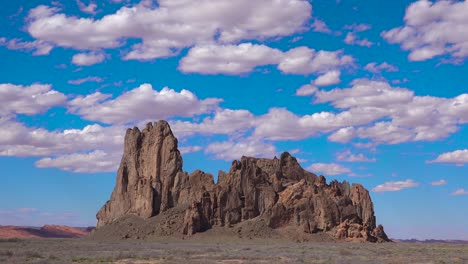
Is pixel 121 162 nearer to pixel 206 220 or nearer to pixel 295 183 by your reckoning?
pixel 206 220

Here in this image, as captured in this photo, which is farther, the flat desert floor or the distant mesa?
the distant mesa

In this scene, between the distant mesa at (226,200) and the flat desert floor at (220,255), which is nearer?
the flat desert floor at (220,255)

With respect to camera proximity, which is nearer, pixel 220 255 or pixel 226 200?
pixel 220 255

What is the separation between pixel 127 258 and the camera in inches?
2440

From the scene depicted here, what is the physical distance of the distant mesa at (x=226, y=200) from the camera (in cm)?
13975

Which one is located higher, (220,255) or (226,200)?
(226,200)

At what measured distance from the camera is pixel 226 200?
14600 centimetres

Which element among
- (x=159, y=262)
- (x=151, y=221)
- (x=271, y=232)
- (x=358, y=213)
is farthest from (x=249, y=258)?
(x=358, y=213)

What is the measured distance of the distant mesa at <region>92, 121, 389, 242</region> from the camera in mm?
139750

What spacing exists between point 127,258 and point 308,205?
85.5 m

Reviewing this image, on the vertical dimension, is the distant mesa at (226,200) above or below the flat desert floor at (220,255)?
above

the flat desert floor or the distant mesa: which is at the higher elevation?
the distant mesa

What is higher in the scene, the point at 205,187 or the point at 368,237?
the point at 205,187

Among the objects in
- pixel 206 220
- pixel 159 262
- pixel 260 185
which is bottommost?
pixel 159 262
